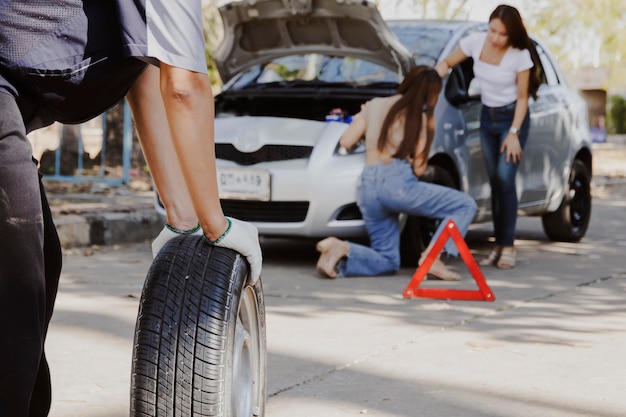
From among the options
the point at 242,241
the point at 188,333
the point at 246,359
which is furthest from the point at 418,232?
the point at 188,333

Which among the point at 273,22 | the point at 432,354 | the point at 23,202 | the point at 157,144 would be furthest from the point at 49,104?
the point at 273,22

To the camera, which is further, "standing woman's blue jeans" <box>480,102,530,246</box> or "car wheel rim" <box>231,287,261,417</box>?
"standing woman's blue jeans" <box>480,102,530,246</box>

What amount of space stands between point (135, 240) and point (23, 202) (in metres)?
7.09

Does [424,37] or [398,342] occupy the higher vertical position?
[424,37]

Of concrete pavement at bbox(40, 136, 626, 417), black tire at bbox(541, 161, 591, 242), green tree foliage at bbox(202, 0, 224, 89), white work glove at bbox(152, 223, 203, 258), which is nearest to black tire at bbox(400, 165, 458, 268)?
concrete pavement at bbox(40, 136, 626, 417)

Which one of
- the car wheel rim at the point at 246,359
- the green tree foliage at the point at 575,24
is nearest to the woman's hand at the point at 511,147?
the car wheel rim at the point at 246,359

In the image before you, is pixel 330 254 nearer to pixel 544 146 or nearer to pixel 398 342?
pixel 398 342

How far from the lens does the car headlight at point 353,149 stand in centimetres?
730

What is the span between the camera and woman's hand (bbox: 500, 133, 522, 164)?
7547 mm

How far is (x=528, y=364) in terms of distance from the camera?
15.1 feet

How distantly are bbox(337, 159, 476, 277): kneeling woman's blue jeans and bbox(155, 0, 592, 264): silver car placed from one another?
0.64ft

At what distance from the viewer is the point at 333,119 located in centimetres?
765

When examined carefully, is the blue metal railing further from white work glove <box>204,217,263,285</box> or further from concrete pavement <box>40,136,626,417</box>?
white work glove <box>204,217,263,285</box>

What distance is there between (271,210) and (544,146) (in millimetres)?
2469
